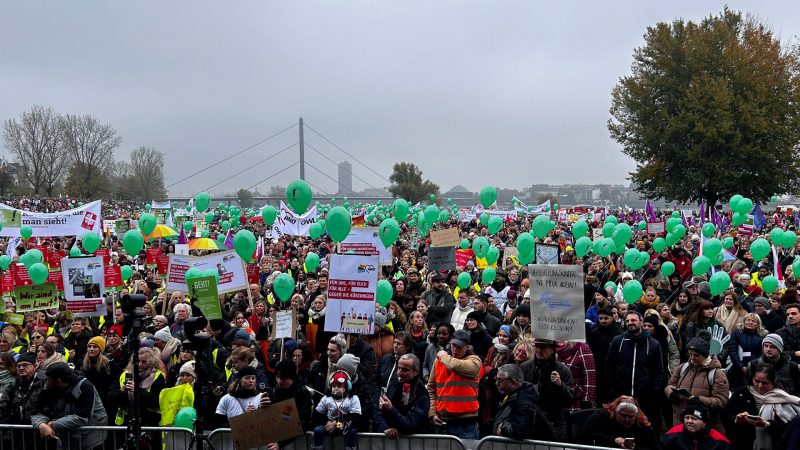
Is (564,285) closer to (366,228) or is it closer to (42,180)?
(366,228)

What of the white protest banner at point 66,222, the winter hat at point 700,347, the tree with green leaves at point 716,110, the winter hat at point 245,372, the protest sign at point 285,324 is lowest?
the winter hat at point 245,372

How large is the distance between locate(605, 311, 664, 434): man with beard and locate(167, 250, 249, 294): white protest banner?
19.0 feet

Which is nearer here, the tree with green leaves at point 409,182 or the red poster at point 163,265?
the red poster at point 163,265

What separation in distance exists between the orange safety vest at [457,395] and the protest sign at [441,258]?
6764mm

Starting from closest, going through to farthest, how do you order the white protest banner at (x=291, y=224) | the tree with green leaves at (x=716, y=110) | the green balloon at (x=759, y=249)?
the green balloon at (x=759, y=249) < the white protest banner at (x=291, y=224) < the tree with green leaves at (x=716, y=110)

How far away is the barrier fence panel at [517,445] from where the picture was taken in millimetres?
6480

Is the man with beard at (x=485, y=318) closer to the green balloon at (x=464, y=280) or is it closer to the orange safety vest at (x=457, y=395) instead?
the orange safety vest at (x=457, y=395)

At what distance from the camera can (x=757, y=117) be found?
40.1 meters

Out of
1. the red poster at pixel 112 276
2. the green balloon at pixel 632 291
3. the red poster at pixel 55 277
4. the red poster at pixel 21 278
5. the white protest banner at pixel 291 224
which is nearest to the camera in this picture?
the green balloon at pixel 632 291

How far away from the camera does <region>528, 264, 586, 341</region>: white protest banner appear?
696cm


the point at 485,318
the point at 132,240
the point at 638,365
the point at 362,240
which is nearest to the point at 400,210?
the point at 362,240

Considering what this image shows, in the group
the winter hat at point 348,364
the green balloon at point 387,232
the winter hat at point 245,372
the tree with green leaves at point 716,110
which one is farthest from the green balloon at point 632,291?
the tree with green leaves at point 716,110

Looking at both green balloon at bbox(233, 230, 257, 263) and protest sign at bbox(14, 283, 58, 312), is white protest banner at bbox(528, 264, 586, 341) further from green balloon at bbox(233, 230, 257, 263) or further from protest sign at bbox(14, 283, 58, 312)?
protest sign at bbox(14, 283, 58, 312)

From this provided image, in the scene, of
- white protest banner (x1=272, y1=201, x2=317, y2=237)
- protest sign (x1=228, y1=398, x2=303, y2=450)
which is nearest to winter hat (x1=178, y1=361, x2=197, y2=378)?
protest sign (x1=228, y1=398, x2=303, y2=450)
